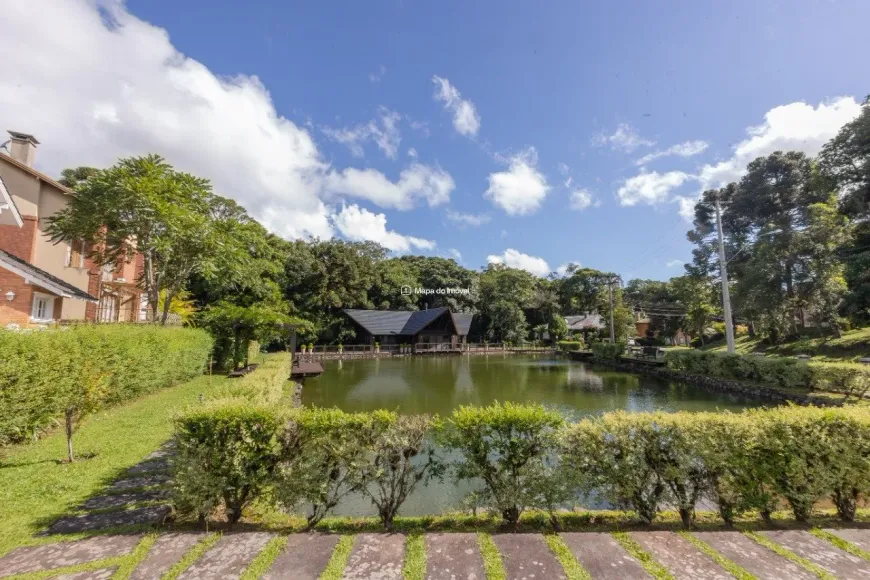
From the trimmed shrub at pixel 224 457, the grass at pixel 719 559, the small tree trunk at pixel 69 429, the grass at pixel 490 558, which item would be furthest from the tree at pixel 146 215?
the grass at pixel 719 559

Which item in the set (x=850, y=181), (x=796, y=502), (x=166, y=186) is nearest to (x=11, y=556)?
(x=796, y=502)

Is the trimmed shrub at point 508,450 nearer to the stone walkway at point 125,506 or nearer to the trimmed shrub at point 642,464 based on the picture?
the trimmed shrub at point 642,464

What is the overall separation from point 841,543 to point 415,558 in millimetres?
3980

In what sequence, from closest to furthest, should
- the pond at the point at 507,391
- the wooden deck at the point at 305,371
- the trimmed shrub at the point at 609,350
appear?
the pond at the point at 507,391 → the wooden deck at the point at 305,371 → the trimmed shrub at the point at 609,350

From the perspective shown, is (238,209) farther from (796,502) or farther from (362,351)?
(796,502)

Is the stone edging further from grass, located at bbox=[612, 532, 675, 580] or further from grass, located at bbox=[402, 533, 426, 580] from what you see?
grass, located at bbox=[402, 533, 426, 580]

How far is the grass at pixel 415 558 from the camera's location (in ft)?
9.64

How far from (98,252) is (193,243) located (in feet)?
15.6

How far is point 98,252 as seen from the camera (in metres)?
15.7

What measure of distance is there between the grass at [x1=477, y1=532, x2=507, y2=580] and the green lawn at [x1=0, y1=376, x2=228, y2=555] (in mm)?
3480

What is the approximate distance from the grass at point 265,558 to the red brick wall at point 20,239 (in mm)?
19344

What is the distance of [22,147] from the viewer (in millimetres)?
17266

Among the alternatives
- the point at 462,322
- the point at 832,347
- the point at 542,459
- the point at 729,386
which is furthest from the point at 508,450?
the point at 462,322

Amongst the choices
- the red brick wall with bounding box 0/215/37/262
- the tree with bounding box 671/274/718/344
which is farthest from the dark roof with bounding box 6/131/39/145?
the tree with bounding box 671/274/718/344
